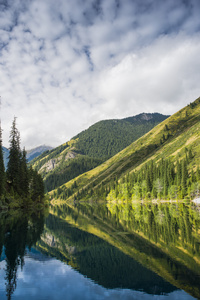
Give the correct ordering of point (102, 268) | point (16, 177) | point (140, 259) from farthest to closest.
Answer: point (16, 177) < point (140, 259) < point (102, 268)

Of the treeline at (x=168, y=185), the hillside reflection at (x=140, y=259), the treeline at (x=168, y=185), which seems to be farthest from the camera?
the treeline at (x=168, y=185)

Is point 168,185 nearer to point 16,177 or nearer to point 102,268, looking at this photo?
point 16,177

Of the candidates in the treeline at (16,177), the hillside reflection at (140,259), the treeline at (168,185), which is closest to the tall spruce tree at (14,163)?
the treeline at (16,177)

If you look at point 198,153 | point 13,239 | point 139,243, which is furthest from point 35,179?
point 198,153

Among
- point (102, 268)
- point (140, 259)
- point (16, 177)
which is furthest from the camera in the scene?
point (16, 177)

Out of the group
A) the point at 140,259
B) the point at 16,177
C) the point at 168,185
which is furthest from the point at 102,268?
the point at 168,185

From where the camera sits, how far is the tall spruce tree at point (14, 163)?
79.4 meters

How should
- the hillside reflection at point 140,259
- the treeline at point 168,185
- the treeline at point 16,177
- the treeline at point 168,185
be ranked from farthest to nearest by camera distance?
the treeline at point 168,185, the treeline at point 168,185, the treeline at point 16,177, the hillside reflection at point 140,259

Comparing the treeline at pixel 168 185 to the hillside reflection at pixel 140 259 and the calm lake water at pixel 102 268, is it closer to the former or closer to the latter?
the hillside reflection at pixel 140 259

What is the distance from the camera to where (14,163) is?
268 ft

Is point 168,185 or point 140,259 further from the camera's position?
point 168,185

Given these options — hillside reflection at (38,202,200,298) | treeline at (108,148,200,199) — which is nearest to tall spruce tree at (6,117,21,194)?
hillside reflection at (38,202,200,298)

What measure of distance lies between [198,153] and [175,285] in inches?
7006

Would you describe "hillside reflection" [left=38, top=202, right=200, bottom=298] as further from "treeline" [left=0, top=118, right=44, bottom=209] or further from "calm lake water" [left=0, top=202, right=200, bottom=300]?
"treeline" [left=0, top=118, right=44, bottom=209]
